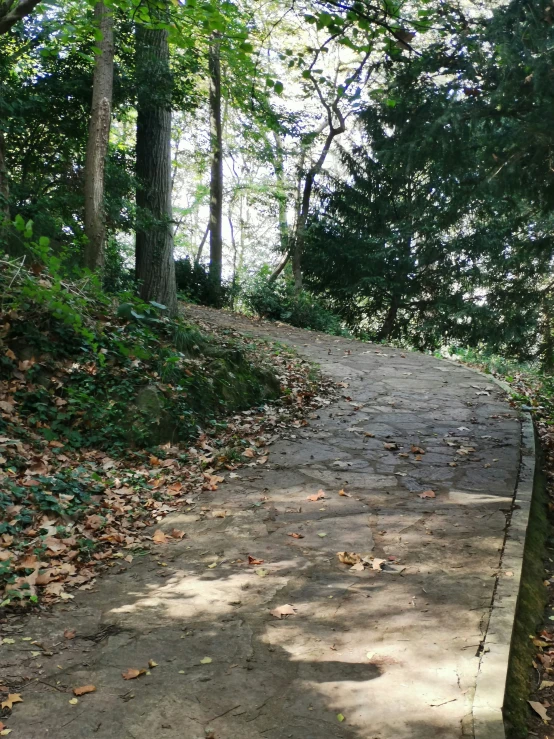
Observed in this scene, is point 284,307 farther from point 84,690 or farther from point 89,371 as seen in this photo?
point 84,690

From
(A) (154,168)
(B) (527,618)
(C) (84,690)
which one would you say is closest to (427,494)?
(B) (527,618)

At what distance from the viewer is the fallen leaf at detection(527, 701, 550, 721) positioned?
3.00 meters

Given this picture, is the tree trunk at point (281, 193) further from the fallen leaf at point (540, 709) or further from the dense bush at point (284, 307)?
the fallen leaf at point (540, 709)

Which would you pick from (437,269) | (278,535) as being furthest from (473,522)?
(437,269)

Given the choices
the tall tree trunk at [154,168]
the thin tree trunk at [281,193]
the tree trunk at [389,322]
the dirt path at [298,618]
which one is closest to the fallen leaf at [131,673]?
the dirt path at [298,618]

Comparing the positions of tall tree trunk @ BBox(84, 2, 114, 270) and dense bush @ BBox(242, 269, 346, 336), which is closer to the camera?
tall tree trunk @ BBox(84, 2, 114, 270)

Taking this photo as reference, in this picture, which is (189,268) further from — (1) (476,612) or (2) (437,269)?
(1) (476,612)

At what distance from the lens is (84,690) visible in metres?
2.99

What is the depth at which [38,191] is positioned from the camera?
10.2 metres

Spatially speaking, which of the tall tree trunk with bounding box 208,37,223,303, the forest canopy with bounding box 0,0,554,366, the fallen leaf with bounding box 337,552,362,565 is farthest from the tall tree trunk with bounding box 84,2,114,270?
the tall tree trunk with bounding box 208,37,223,303

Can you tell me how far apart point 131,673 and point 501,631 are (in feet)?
6.29

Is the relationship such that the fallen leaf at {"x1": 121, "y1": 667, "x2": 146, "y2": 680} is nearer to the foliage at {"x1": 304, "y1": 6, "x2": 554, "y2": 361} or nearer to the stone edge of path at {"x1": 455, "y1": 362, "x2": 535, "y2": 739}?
the stone edge of path at {"x1": 455, "y1": 362, "x2": 535, "y2": 739}

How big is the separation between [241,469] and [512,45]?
16.6ft

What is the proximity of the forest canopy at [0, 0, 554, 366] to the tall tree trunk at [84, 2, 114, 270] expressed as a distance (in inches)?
1.0
